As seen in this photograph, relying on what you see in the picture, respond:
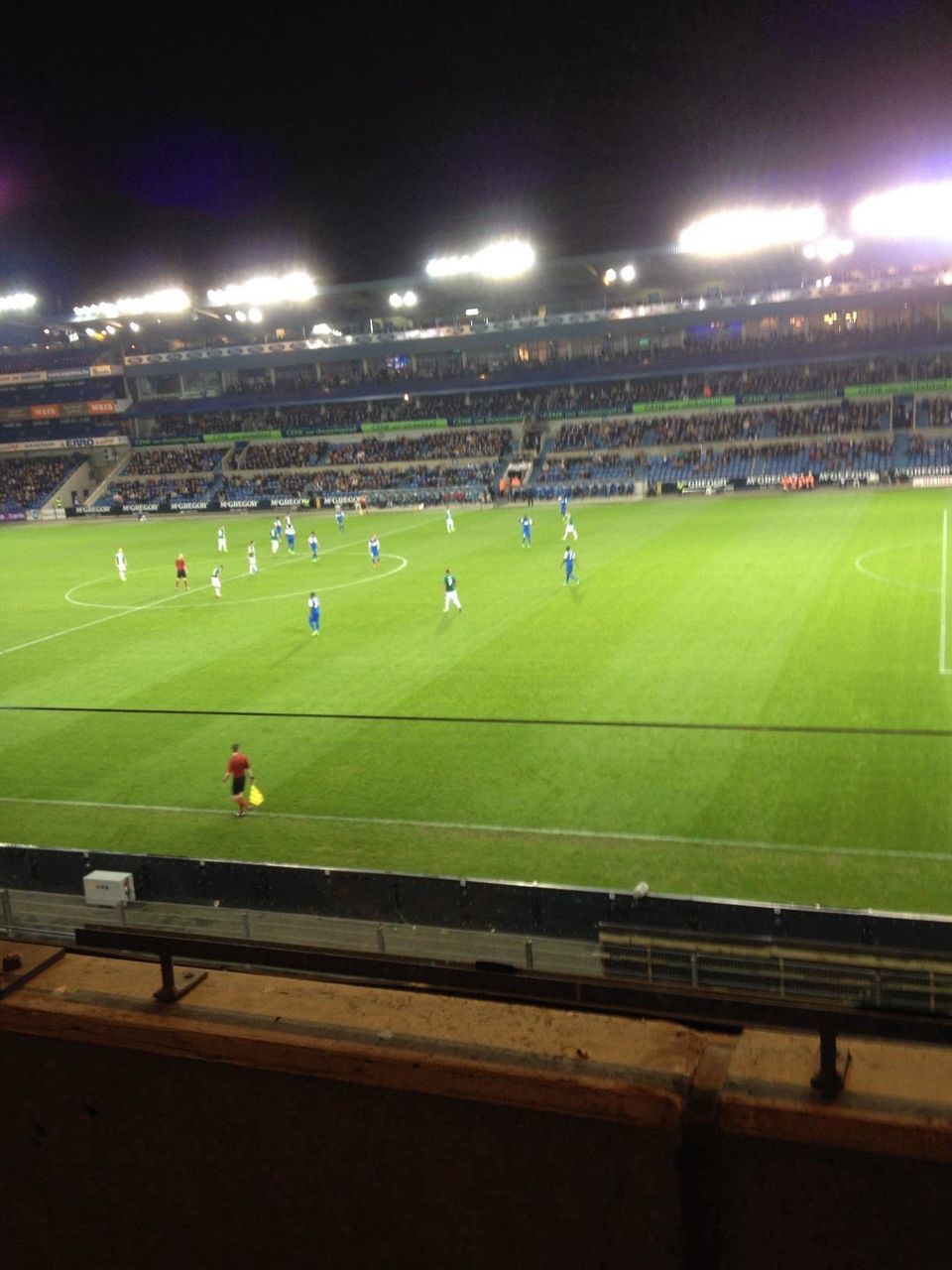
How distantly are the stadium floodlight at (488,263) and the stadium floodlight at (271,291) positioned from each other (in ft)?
36.5

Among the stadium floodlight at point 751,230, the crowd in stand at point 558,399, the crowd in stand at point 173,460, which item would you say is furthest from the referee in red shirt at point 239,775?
the crowd in stand at point 173,460

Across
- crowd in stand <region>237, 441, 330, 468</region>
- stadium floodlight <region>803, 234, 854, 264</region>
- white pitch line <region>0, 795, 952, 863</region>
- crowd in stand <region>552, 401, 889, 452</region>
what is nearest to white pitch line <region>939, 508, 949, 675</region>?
white pitch line <region>0, 795, 952, 863</region>

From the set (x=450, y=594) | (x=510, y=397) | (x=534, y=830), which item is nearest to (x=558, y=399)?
(x=510, y=397)

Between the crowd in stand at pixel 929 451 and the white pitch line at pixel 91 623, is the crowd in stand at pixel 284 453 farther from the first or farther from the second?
the crowd in stand at pixel 929 451

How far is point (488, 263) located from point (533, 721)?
206 ft

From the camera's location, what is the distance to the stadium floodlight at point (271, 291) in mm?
78812

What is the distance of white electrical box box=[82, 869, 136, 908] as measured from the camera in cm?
1123

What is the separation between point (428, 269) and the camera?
7431 centimetres

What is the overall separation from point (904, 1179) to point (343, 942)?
28.5ft

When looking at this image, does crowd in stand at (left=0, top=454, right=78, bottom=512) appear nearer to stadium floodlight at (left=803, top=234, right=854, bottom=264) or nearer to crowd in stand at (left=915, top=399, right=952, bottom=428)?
stadium floodlight at (left=803, top=234, right=854, bottom=264)

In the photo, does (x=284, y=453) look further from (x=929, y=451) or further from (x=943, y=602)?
(x=943, y=602)

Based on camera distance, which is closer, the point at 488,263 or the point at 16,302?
the point at 488,263

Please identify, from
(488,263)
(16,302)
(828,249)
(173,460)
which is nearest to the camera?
(828,249)

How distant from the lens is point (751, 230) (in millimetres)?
67250
